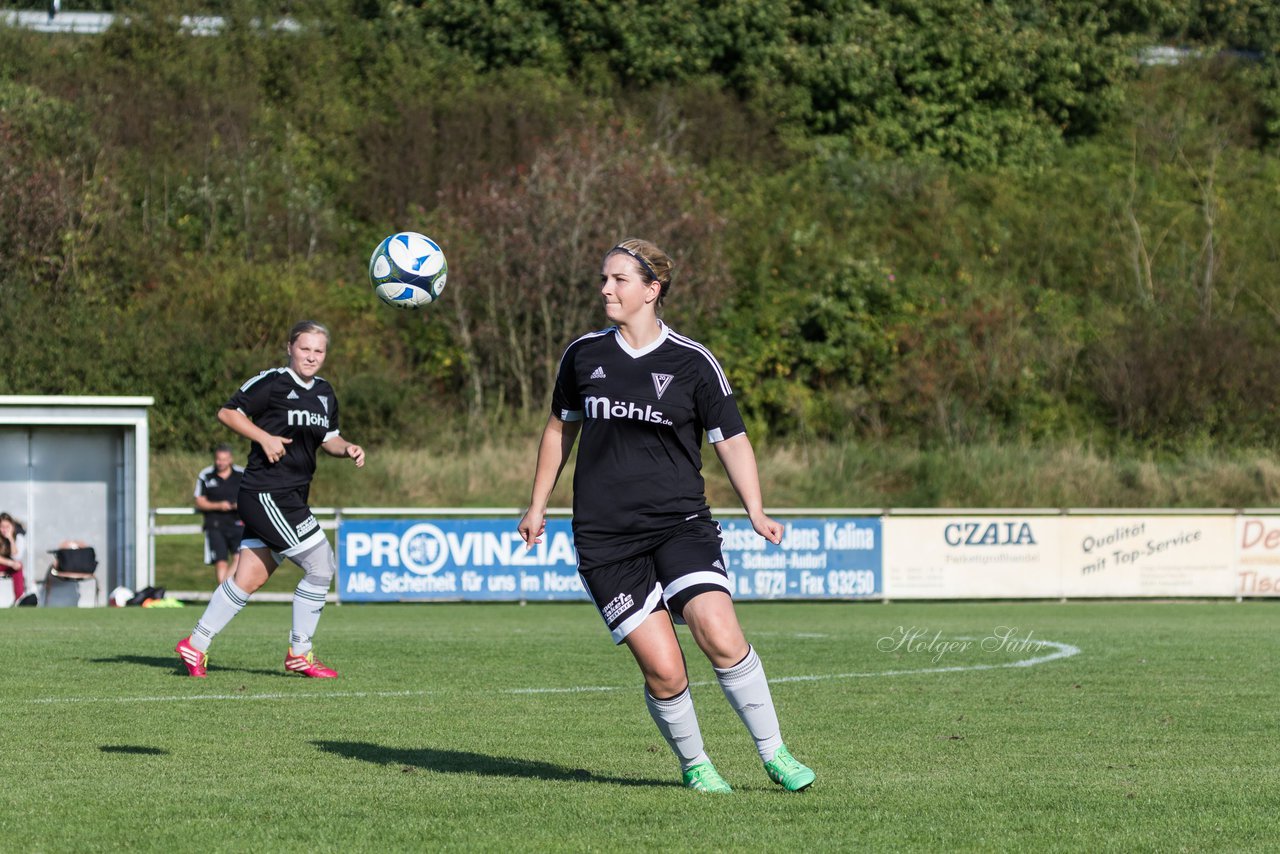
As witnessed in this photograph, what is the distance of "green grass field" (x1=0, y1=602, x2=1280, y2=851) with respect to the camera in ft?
17.3

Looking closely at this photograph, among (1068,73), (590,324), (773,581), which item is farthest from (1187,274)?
(773,581)

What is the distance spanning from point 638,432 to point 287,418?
464cm

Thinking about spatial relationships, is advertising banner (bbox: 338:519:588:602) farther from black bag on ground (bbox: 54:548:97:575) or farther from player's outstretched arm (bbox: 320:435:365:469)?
player's outstretched arm (bbox: 320:435:365:469)

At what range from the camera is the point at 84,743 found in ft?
23.6

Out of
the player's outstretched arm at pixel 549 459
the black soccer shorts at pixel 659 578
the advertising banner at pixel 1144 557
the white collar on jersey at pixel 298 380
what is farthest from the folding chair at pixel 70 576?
the black soccer shorts at pixel 659 578

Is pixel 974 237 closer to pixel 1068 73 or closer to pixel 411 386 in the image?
pixel 1068 73

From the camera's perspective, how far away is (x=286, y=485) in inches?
405

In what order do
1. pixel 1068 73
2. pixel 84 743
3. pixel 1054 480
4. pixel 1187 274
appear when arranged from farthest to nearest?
1. pixel 1068 73
2. pixel 1187 274
3. pixel 1054 480
4. pixel 84 743

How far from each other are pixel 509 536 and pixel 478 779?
1533cm

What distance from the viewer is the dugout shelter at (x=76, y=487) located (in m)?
21.6

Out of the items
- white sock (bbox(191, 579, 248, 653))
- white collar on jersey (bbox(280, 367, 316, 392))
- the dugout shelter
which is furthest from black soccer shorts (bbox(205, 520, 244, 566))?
white collar on jersey (bbox(280, 367, 316, 392))

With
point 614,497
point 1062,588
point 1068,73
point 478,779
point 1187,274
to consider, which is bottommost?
point 1062,588

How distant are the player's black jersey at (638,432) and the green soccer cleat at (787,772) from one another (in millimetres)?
926

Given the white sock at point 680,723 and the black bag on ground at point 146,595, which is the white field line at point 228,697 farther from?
the black bag on ground at point 146,595
